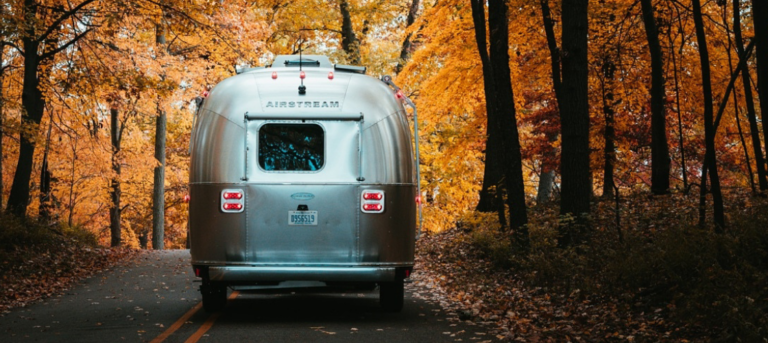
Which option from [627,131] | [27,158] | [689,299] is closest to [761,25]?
[689,299]

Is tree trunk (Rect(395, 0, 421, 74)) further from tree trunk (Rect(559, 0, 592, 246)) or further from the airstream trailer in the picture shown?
the airstream trailer

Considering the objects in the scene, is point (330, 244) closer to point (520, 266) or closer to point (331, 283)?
point (331, 283)

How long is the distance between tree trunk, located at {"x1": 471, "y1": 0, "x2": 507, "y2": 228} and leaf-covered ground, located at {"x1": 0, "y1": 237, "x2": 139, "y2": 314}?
8.69 meters

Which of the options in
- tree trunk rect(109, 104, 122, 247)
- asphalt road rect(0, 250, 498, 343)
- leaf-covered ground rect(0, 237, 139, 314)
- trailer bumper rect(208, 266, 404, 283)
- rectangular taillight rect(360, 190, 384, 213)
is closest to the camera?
asphalt road rect(0, 250, 498, 343)

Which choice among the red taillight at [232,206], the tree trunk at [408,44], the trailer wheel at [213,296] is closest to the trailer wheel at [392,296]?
the trailer wheel at [213,296]

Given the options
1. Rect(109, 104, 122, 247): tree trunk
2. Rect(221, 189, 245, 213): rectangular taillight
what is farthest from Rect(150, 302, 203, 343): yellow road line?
Rect(109, 104, 122, 247): tree trunk

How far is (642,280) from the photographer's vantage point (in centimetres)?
966

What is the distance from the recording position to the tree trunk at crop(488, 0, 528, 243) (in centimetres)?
1564

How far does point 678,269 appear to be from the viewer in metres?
9.29

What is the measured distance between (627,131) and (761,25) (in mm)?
13209

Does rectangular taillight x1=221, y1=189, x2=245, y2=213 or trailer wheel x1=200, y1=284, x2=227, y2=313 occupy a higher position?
rectangular taillight x1=221, y1=189, x2=245, y2=213

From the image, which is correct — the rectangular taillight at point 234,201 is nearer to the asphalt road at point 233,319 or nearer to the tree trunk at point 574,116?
the asphalt road at point 233,319

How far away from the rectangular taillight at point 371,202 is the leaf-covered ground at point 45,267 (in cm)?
556

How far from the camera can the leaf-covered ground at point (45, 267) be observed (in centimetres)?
1381
